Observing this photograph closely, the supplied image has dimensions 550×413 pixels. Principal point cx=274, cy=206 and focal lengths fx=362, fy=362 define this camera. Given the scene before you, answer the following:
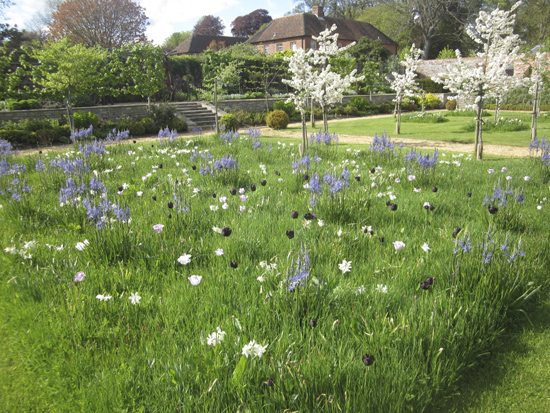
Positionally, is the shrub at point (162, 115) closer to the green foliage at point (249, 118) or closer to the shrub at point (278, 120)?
the green foliage at point (249, 118)

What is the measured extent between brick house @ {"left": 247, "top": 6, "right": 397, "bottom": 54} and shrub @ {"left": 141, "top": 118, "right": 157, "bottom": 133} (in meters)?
36.8

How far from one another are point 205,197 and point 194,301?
259 centimetres

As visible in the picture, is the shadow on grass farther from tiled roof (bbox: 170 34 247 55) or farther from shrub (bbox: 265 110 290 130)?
tiled roof (bbox: 170 34 247 55)

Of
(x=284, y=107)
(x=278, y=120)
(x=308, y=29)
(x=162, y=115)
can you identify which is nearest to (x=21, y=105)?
(x=162, y=115)

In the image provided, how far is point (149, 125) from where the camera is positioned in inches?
757

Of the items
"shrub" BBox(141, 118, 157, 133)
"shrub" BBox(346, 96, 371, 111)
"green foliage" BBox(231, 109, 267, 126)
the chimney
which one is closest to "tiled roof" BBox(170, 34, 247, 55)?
the chimney

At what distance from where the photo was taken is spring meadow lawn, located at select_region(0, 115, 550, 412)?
1.94 metres

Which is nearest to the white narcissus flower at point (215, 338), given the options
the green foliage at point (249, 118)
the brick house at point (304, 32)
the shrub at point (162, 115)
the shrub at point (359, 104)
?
the shrub at point (162, 115)

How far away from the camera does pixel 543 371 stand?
2320 millimetres

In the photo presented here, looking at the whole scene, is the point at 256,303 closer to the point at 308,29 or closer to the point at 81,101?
the point at 81,101

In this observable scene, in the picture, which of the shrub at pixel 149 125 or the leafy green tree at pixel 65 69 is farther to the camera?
the shrub at pixel 149 125

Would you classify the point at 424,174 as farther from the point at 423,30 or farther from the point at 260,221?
the point at 423,30

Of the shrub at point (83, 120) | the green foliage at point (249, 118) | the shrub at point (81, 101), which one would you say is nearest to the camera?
the shrub at point (83, 120)

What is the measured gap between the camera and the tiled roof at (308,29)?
170ft
